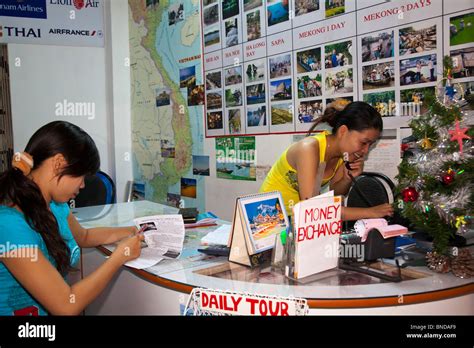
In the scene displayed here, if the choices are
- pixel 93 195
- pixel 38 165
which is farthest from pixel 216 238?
pixel 93 195

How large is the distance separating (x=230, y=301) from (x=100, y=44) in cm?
442

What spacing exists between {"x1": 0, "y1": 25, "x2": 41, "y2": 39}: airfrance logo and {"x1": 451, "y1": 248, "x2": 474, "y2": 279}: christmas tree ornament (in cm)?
458

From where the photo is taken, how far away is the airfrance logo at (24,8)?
4535 millimetres

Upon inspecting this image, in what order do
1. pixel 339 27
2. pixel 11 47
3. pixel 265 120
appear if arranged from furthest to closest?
pixel 11 47 < pixel 265 120 < pixel 339 27

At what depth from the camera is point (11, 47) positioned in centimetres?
462

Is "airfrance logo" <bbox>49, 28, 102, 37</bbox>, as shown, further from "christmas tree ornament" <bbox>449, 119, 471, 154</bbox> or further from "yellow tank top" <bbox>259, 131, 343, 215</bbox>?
"christmas tree ornament" <bbox>449, 119, 471, 154</bbox>

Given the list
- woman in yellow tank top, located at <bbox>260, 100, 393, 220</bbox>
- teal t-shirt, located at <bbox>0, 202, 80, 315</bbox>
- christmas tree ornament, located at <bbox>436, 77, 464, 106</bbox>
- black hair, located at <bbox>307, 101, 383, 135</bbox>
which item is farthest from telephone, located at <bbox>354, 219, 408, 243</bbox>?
teal t-shirt, located at <bbox>0, 202, 80, 315</bbox>

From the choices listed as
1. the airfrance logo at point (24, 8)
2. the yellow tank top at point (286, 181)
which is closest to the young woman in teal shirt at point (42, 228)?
the yellow tank top at point (286, 181)

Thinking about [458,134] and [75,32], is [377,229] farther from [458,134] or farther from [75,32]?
[75,32]

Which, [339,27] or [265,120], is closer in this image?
[339,27]

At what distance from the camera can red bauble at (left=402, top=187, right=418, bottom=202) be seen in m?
1.66

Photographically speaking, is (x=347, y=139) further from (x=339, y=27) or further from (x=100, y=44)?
(x=100, y=44)

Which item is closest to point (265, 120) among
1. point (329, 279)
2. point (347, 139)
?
point (347, 139)

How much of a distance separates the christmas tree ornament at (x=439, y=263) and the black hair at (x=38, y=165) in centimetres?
124
